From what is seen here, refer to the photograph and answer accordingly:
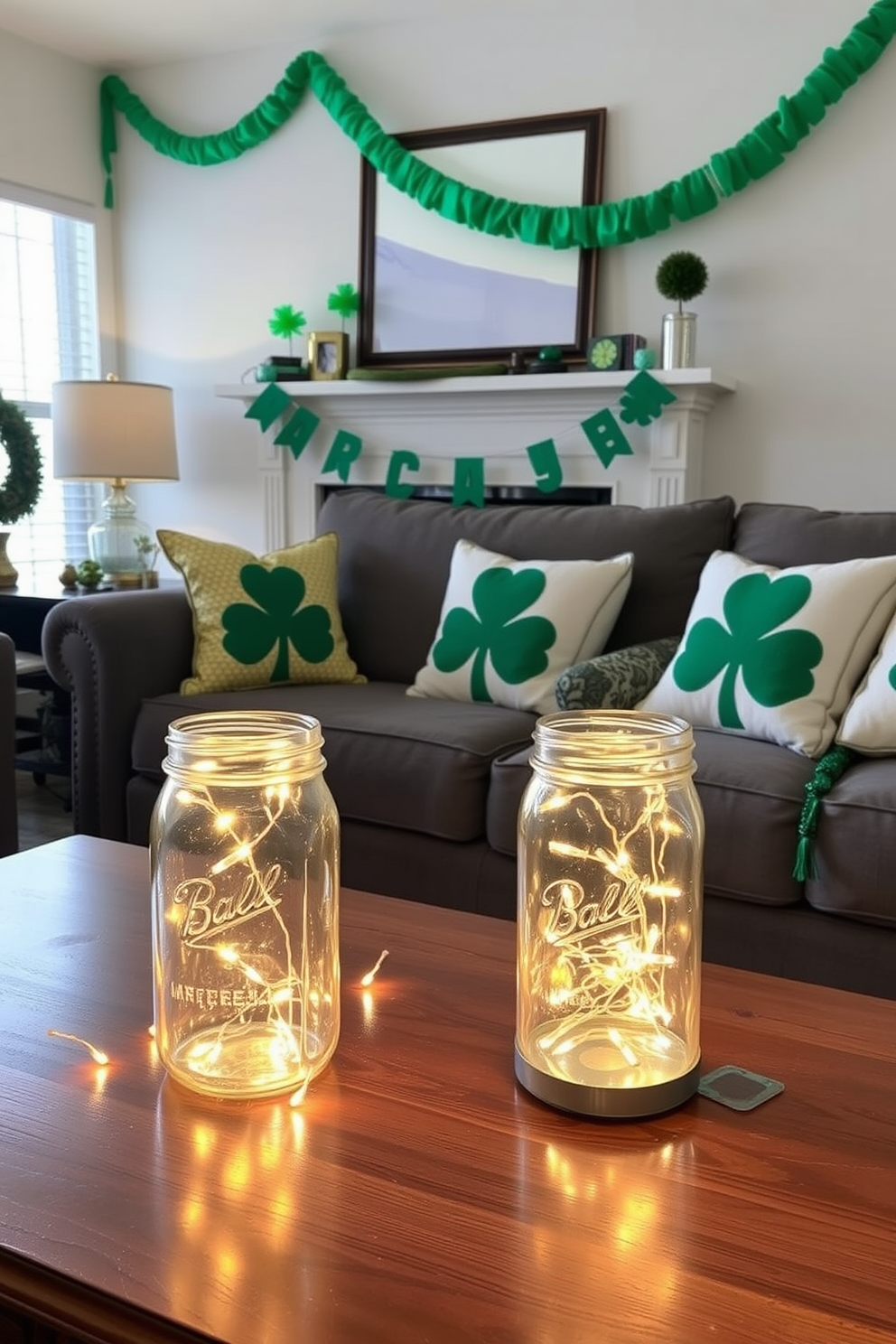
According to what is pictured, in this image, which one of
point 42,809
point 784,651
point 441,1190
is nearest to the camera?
point 441,1190

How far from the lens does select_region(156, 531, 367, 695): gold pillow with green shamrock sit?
2.51 meters

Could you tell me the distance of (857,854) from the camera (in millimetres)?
1693

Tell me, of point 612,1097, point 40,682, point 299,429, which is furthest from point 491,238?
point 612,1097

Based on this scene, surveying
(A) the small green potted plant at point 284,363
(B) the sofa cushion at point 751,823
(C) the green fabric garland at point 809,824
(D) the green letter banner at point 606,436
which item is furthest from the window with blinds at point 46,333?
(C) the green fabric garland at point 809,824

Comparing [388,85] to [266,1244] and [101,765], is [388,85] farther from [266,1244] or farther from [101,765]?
[266,1244]

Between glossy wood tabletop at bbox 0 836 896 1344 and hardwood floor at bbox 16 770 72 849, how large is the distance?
7.26 feet

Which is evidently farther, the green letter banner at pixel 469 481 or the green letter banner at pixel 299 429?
the green letter banner at pixel 299 429

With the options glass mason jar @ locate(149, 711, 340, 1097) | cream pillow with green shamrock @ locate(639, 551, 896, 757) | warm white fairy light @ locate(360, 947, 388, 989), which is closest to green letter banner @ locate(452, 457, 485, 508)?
cream pillow with green shamrock @ locate(639, 551, 896, 757)

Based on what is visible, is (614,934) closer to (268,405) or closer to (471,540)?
(471,540)

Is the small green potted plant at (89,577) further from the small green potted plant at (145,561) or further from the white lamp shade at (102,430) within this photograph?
the white lamp shade at (102,430)

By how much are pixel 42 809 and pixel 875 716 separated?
2484 millimetres

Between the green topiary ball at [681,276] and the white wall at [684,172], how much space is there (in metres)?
0.17

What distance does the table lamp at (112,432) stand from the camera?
364 cm

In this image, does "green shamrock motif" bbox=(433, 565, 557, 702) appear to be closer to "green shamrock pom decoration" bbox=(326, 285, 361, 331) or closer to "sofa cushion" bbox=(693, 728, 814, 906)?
"sofa cushion" bbox=(693, 728, 814, 906)
